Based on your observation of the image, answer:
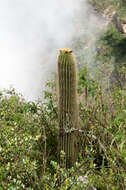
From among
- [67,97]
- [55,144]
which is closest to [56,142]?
[55,144]

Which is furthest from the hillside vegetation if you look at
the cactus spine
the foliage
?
the cactus spine

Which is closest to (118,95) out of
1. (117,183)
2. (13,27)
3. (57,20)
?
(117,183)

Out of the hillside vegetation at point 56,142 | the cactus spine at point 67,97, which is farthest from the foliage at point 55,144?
the cactus spine at point 67,97

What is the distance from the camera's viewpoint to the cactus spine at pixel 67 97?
3223mm

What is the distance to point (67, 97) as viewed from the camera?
326cm

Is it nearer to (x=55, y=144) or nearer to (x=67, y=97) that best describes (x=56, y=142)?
(x=55, y=144)

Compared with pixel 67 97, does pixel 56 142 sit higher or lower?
lower

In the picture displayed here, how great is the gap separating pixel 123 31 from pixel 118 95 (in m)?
24.7

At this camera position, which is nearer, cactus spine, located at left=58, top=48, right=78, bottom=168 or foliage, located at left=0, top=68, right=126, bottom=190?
foliage, located at left=0, top=68, right=126, bottom=190

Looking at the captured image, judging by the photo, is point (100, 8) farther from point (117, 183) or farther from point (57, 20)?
point (117, 183)

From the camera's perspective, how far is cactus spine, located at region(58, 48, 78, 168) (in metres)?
3.22

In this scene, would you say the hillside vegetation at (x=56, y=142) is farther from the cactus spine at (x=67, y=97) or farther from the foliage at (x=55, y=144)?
the cactus spine at (x=67, y=97)

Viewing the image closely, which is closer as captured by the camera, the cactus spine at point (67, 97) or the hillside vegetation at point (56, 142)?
the hillside vegetation at point (56, 142)

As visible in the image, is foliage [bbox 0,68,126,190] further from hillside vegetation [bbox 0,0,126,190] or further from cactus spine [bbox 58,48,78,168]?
cactus spine [bbox 58,48,78,168]
